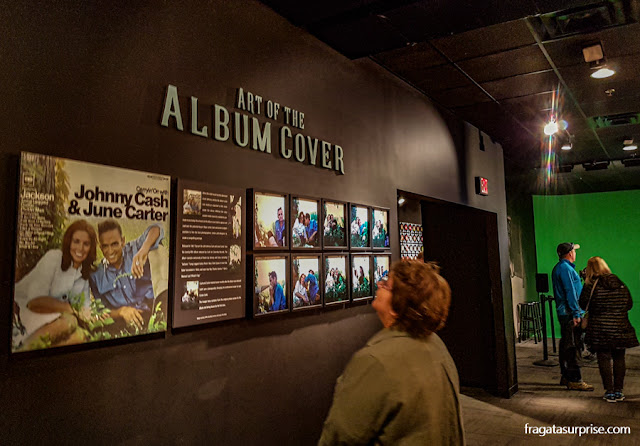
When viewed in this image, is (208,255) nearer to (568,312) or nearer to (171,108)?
(171,108)

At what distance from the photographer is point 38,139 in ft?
5.38

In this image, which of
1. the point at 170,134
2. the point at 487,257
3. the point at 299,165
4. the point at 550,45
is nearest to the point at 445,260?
the point at 487,257

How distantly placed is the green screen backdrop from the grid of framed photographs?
7.67 m

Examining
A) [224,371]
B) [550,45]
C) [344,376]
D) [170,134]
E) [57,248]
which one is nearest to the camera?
[344,376]

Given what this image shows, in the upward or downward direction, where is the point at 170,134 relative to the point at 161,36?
downward

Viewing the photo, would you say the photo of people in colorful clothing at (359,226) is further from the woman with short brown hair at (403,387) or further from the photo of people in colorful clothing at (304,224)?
the woman with short brown hair at (403,387)

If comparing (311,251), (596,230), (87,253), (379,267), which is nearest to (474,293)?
(379,267)

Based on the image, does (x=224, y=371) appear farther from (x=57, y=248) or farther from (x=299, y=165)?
(x=299, y=165)

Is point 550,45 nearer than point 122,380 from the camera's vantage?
No

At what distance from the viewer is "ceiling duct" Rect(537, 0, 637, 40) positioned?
9.97ft

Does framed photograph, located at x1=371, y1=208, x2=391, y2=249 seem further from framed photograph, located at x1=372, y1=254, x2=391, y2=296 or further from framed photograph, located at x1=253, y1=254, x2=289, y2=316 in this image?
framed photograph, located at x1=253, y1=254, x2=289, y2=316

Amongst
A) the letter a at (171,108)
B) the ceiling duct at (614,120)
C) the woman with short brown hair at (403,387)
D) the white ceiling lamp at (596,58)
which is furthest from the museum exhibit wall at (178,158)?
the ceiling duct at (614,120)

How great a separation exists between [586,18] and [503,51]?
0.62 metres

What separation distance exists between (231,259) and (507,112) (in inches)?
160
